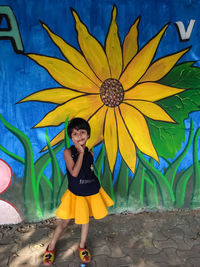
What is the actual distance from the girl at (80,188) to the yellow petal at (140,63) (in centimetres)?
91

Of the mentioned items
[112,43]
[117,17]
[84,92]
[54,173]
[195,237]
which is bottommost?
[195,237]

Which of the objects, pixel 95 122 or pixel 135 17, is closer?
pixel 135 17

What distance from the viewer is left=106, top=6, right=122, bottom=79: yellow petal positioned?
259 centimetres

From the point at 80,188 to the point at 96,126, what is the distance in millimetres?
840

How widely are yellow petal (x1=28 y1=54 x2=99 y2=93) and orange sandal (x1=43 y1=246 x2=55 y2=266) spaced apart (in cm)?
172

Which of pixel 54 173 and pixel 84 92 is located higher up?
pixel 84 92

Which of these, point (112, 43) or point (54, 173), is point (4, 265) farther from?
point (112, 43)

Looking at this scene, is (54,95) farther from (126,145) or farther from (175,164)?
(175,164)

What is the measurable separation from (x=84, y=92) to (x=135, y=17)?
3.26 feet

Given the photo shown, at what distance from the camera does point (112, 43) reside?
2633mm

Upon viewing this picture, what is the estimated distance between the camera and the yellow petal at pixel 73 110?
2678 millimetres

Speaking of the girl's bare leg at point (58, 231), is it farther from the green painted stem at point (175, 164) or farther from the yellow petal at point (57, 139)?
the green painted stem at point (175, 164)

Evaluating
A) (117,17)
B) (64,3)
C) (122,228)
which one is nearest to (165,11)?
(117,17)

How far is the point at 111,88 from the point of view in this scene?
109 inches
